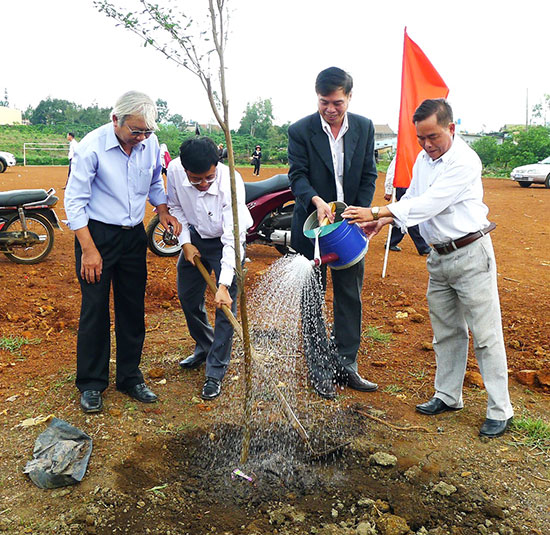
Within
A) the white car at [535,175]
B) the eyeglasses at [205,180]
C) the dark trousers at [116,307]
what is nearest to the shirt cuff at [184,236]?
the dark trousers at [116,307]

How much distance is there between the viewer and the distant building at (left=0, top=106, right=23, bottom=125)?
58581mm

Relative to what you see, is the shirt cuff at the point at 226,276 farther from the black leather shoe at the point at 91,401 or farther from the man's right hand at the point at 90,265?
the black leather shoe at the point at 91,401

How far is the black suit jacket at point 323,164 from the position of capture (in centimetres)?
352

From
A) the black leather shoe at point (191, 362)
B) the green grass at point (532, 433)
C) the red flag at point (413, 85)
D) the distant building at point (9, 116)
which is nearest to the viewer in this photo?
the green grass at point (532, 433)

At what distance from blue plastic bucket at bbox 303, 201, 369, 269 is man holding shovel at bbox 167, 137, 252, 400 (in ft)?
1.65

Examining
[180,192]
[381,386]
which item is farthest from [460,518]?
[180,192]

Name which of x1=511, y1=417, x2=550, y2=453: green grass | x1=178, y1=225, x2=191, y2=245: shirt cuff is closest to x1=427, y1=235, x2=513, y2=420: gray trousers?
x1=511, y1=417, x2=550, y2=453: green grass

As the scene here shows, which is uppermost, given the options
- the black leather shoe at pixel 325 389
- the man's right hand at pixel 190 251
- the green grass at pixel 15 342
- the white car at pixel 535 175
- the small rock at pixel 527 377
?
the man's right hand at pixel 190 251

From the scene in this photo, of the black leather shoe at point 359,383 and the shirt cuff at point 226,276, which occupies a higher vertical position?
the shirt cuff at point 226,276

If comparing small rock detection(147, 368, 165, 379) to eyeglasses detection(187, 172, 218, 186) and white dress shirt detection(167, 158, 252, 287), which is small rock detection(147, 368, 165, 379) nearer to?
white dress shirt detection(167, 158, 252, 287)

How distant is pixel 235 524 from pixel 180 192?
6.53 feet

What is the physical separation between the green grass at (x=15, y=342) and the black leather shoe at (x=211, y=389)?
61.7 inches

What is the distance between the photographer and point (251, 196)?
22.6ft

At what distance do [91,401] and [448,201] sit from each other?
2360 mm
